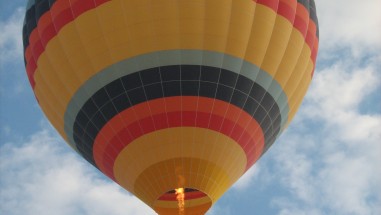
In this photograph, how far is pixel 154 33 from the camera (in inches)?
493

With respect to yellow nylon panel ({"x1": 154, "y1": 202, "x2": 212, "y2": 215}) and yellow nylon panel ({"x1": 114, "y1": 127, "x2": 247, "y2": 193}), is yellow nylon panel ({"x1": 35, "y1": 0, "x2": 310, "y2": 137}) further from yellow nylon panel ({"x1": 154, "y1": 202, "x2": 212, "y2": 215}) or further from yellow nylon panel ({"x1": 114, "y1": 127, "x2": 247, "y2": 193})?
yellow nylon panel ({"x1": 154, "y1": 202, "x2": 212, "y2": 215})

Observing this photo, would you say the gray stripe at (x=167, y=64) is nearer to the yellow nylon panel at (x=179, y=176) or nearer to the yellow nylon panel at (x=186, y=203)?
the yellow nylon panel at (x=179, y=176)

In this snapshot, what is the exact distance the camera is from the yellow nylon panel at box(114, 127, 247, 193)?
12.5 meters

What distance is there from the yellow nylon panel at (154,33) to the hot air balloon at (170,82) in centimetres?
2

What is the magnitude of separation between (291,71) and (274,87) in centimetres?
59

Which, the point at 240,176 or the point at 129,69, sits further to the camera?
the point at 240,176

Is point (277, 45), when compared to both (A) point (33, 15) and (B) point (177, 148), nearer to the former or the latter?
(B) point (177, 148)

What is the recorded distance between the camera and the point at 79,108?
1321cm

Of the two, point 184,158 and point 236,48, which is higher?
point 236,48

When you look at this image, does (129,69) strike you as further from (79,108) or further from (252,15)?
(252,15)

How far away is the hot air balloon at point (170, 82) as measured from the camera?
12531 millimetres

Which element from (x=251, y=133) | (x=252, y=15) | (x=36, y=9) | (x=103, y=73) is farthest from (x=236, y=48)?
(x=36, y=9)

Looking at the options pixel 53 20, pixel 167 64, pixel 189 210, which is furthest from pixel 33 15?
pixel 189 210

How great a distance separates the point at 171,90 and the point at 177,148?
1021 millimetres
